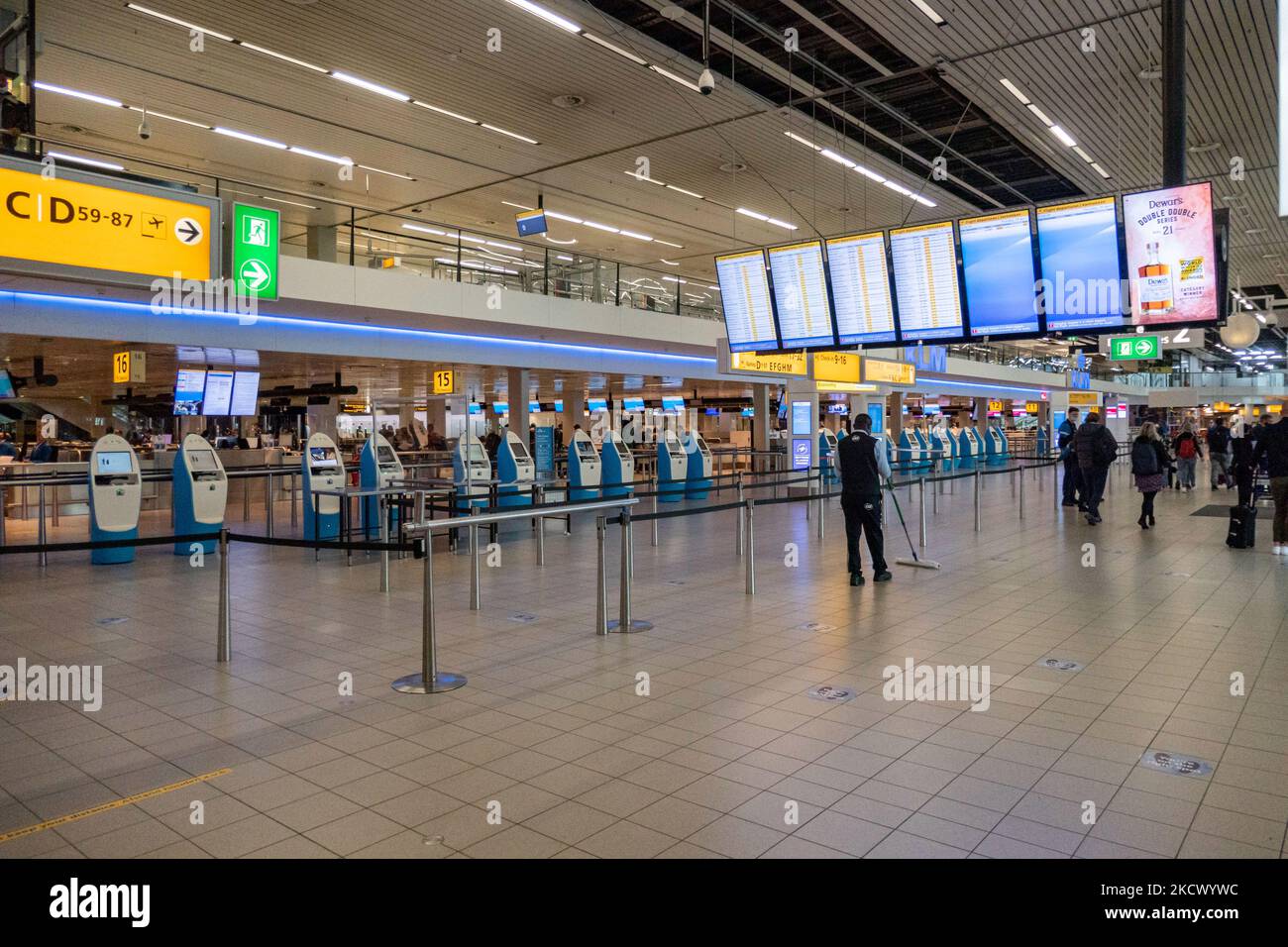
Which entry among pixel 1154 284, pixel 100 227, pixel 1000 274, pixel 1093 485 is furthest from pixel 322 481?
pixel 1093 485

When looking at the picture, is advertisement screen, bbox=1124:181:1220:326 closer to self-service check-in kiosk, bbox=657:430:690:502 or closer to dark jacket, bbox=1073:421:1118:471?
dark jacket, bbox=1073:421:1118:471

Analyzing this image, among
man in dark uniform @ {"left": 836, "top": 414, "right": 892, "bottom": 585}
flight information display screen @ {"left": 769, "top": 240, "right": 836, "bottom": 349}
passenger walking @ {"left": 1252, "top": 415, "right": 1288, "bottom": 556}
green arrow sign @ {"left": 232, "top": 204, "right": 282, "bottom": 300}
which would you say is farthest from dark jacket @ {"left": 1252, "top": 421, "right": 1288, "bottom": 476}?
green arrow sign @ {"left": 232, "top": 204, "right": 282, "bottom": 300}

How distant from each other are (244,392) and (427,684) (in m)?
16.3

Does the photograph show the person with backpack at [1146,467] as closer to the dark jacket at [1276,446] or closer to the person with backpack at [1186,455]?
the dark jacket at [1276,446]

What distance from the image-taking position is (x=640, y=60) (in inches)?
397

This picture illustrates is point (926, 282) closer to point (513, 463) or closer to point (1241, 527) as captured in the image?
point (1241, 527)

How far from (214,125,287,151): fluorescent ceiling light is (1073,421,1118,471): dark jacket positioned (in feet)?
44.7

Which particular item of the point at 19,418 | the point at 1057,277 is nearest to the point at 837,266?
the point at 1057,277

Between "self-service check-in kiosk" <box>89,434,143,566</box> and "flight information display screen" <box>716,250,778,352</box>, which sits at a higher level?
"flight information display screen" <box>716,250,778,352</box>

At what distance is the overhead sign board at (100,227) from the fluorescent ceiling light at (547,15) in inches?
149

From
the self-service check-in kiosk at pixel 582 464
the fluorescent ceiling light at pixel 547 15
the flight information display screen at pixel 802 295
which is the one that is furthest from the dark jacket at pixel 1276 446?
the self-service check-in kiosk at pixel 582 464

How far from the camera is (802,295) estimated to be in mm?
10180

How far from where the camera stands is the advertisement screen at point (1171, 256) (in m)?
7.04

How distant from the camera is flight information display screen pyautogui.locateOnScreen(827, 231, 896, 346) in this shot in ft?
31.0
